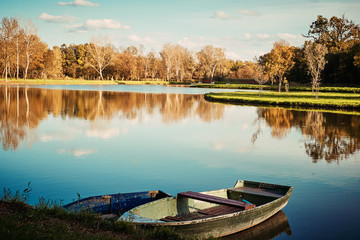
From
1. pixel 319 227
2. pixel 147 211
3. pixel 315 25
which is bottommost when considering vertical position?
pixel 319 227

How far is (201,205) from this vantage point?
8.96 metres

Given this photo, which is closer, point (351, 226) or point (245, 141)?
point (351, 226)

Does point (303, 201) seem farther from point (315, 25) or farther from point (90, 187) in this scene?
point (315, 25)

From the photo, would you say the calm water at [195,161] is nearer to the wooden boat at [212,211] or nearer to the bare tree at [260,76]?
the wooden boat at [212,211]

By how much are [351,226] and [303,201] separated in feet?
5.82

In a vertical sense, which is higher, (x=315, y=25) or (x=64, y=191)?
(x=315, y=25)

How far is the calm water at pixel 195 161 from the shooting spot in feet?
33.0

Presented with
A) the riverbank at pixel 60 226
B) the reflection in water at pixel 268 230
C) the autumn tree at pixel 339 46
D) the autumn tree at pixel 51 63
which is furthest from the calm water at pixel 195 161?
the autumn tree at pixel 51 63

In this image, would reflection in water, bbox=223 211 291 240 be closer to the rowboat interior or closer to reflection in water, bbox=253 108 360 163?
the rowboat interior

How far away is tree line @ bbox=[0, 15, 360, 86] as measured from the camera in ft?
236

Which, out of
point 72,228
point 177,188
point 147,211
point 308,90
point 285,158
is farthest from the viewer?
point 308,90

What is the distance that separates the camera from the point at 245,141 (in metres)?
19.8

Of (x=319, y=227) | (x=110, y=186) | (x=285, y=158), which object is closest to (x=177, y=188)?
(x=110, y=186)

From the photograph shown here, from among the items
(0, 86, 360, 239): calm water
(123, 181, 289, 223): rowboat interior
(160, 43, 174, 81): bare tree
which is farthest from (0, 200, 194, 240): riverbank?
(160, 43, 174, 81): bare tree
